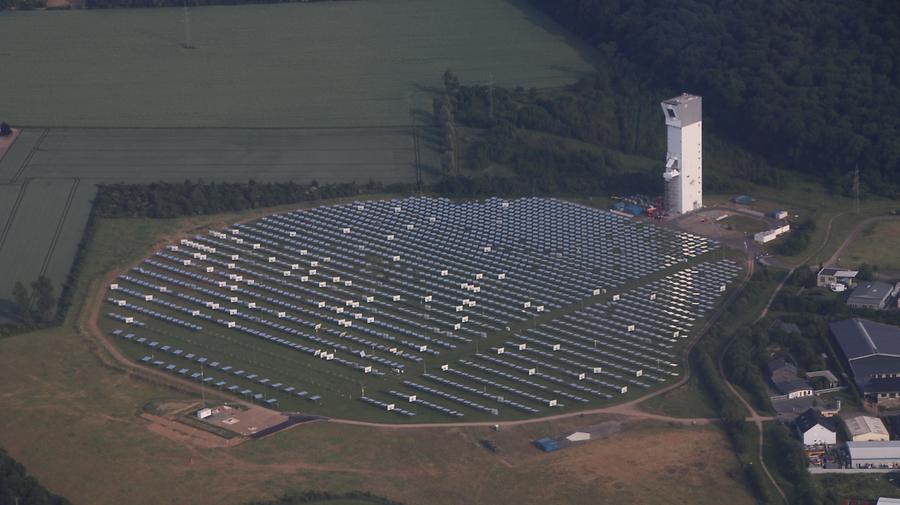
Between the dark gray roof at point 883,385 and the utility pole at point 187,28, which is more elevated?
the utility pole at point 187,28

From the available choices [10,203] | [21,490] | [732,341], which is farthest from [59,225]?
[732,341]

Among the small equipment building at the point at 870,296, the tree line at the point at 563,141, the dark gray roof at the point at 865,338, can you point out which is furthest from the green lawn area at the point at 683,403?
the tree line at the point at 563,141

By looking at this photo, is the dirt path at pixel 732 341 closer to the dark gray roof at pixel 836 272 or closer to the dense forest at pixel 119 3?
the dark gray roof at pixel 836 272

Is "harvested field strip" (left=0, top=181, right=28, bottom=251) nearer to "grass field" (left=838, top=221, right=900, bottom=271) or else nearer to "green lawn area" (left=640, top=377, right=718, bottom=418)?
"green lawn area" (left=640, top=377, right=718, bottom=418)

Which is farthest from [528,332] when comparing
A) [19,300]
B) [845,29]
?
[845,29]

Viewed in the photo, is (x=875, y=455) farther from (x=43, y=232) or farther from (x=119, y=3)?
(x=119, y=3)

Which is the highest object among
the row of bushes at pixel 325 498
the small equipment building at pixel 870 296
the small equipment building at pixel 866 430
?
the small equipment building at pixel 870 296
